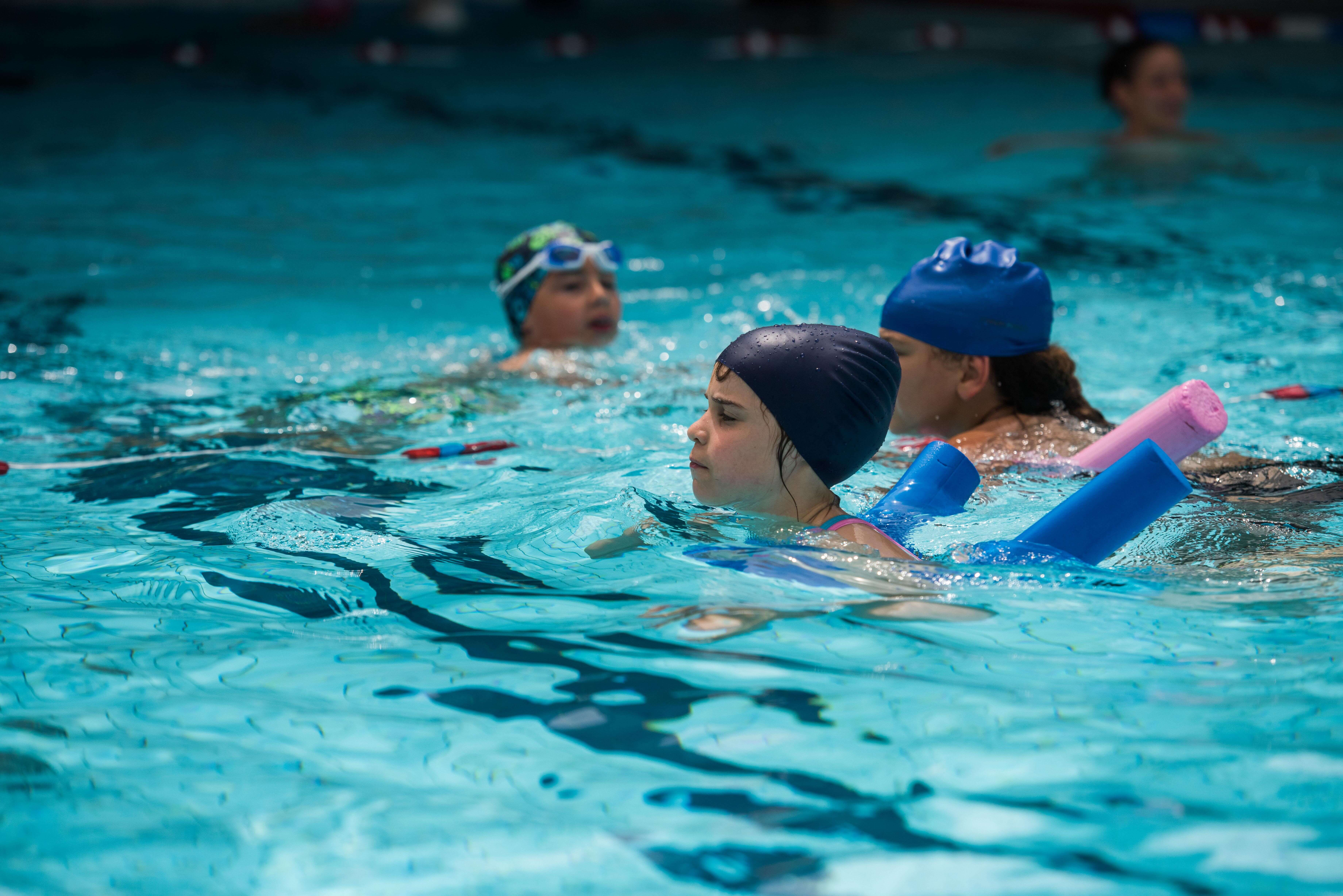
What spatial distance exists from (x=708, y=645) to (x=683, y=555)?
0.52 meters

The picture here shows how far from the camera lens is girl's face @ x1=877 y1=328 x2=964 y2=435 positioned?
3.99 metres

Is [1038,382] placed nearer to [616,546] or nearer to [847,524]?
[847,524]

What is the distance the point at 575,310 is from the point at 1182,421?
122 inches

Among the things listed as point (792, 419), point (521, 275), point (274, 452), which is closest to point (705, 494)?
point (792, 419)

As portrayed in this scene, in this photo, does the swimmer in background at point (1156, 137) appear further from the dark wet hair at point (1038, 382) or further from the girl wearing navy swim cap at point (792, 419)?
the girl wearing navy swim cap at point (792, 419)

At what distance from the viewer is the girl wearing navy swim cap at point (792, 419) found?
2891 millimetres

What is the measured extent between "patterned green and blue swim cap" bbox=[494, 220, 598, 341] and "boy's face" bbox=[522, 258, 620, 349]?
0.03 meters

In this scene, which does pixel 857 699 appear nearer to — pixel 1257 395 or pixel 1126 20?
pixel 1257 395

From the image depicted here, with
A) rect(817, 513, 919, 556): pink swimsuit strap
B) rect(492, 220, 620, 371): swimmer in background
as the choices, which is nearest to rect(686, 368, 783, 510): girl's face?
rect(817, 513, 919, 556): pink swimsuit strap

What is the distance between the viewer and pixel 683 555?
3100 mm

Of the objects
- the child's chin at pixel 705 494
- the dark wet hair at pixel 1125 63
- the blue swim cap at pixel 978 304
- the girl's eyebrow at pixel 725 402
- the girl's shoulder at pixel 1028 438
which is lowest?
the girl's shoulder at pixel 1028 438

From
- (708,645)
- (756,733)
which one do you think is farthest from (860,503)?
(756,733)

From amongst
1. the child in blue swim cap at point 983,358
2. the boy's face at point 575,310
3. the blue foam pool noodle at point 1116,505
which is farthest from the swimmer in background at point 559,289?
the blue foam pool noodle at point 1116,505

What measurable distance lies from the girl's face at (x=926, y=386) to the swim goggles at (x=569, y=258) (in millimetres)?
1951
